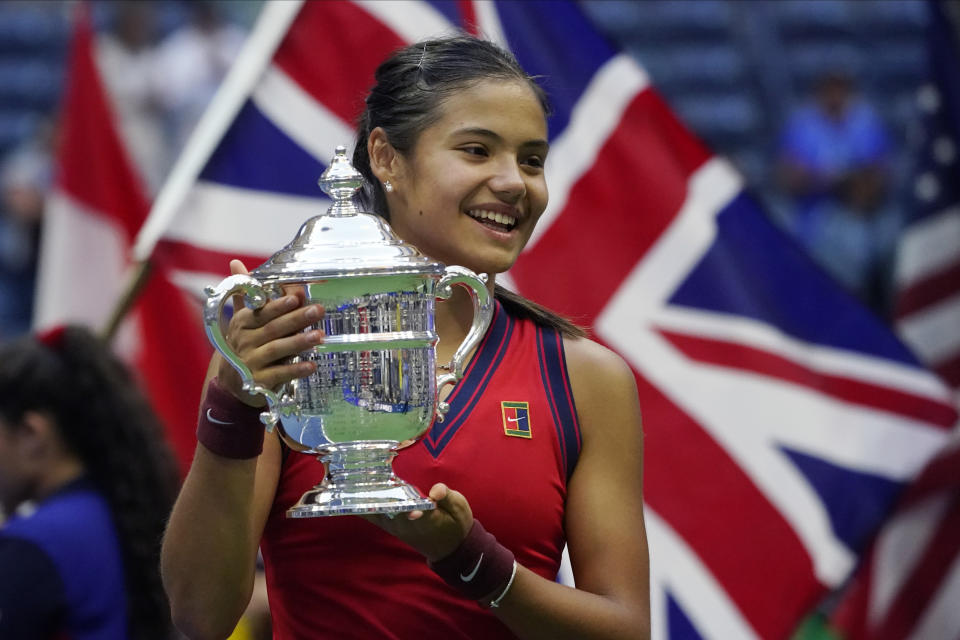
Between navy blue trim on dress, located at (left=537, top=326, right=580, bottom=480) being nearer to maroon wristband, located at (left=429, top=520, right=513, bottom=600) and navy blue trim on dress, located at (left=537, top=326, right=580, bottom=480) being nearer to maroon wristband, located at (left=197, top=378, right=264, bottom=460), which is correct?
maroon wristband, located at (left=429, top=520, right=513, bottom=600)

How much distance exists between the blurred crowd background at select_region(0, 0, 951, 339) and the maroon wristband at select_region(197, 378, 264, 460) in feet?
18.9

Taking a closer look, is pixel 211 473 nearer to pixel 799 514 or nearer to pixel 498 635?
pixel 498 635

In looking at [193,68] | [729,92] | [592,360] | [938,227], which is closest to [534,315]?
[592,360]

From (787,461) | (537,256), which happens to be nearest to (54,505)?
(537,256)

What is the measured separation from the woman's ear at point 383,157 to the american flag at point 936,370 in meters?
2.24

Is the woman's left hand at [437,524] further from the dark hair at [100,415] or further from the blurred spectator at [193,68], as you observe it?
the blurred spectator at [193,68]

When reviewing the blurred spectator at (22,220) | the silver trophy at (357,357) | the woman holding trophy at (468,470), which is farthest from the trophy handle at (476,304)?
the blurred spectator at (22,220)

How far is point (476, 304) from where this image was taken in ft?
6.81

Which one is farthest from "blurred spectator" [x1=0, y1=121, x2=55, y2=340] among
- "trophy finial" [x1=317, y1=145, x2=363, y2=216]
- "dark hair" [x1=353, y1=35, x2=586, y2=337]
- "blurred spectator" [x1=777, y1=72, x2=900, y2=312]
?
"trophy finial" [x1=317, y1=145, x2=363, y2=216]

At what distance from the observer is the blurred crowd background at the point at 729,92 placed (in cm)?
910

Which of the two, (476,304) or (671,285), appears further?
(671,285)

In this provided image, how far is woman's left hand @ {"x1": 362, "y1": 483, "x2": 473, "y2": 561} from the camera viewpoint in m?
1.89

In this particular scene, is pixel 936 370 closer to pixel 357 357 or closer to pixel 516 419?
pixel 516 419

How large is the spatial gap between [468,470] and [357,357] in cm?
27
